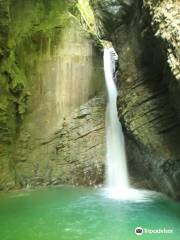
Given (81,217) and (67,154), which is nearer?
(81,217)

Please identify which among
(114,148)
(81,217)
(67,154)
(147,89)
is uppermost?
(147,89)

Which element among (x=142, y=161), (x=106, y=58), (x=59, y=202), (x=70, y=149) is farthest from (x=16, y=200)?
(x=106, y=58)

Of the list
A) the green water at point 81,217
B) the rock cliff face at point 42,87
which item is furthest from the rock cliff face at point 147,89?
the rock cliff face at point 42,87

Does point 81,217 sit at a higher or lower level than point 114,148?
lower

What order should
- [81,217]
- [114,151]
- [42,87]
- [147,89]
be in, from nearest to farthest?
1. [81,217]
2. [147,89]
3. [114,151]
4. [42,87]

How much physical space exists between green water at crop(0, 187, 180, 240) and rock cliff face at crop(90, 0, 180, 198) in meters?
1.51

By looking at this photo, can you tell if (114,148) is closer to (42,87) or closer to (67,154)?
(67,154)

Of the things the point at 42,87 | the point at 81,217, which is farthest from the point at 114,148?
the point at 81,217

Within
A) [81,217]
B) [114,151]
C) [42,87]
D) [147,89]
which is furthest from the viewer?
[42,87]

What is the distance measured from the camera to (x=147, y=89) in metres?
14.3

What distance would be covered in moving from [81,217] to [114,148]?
6.41 m

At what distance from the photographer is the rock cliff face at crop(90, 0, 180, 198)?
11854 mm

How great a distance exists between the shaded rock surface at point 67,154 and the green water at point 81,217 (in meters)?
2.07

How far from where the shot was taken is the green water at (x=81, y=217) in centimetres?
924
